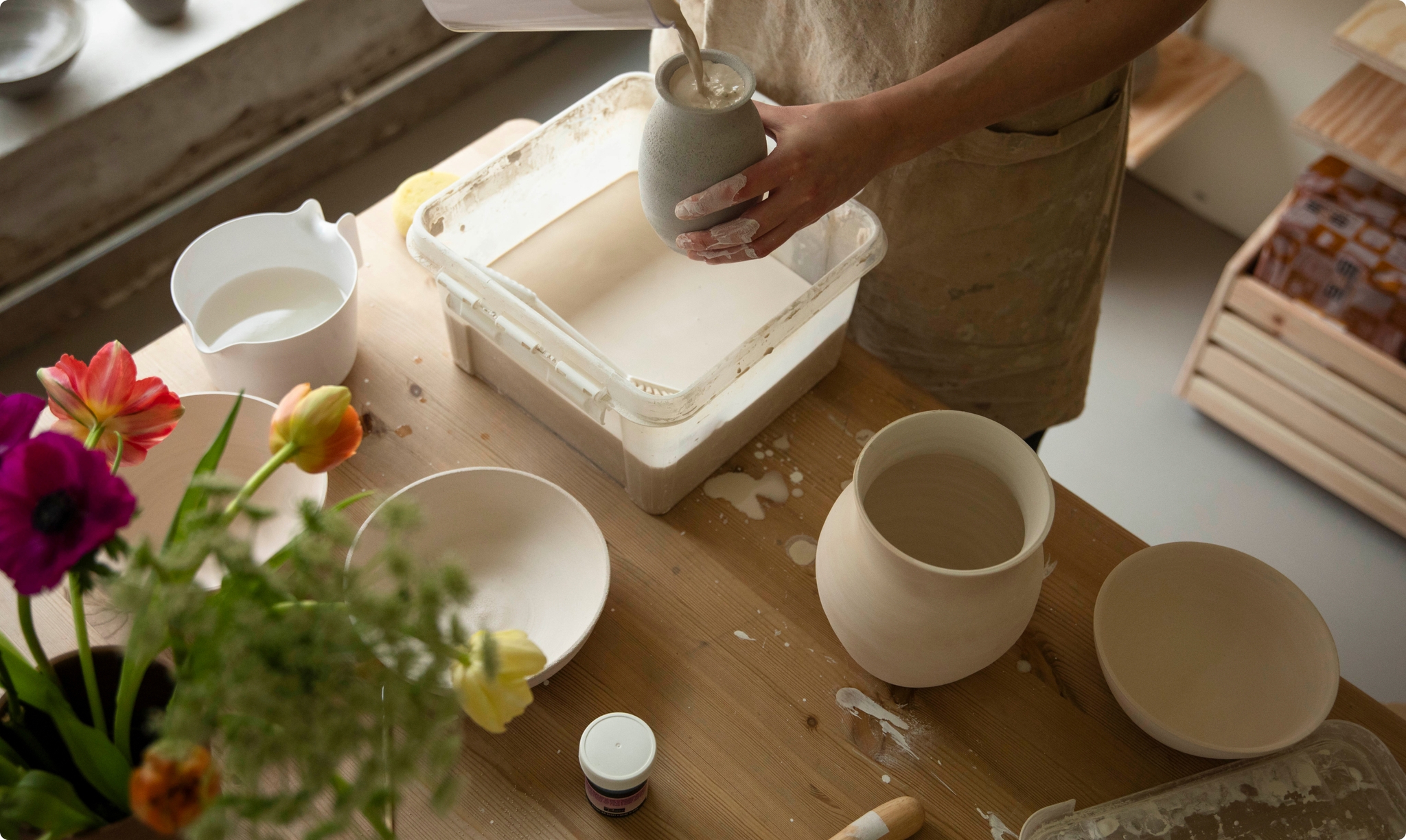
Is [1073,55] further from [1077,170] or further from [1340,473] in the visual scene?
[1340,473]

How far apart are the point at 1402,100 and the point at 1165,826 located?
1376mm

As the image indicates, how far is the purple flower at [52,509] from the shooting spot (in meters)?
0.43

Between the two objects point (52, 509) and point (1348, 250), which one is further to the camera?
point (1348, 250)

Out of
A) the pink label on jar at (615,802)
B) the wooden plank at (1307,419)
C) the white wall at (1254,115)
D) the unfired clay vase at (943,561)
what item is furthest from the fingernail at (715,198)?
the white wall at (1254,115)

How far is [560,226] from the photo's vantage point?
1.02 m

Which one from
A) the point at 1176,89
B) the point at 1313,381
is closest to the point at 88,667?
the point at 1313,381

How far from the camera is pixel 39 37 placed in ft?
5.73

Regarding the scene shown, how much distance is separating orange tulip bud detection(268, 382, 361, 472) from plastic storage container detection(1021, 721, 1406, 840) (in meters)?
0.55

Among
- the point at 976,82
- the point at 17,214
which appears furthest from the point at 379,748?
the point at 17,214

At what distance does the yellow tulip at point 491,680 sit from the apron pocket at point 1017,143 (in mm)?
654

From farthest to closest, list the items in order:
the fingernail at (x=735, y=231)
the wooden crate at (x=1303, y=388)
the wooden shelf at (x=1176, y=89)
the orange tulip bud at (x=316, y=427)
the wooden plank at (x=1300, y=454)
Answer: the wooden shelf at (x=1176, y=89) → the wooden plank at (x=1300, y=454) → the wooden crate at (x=1303, y=388) → the fingernail at (x=735, y=231) → the orange tulip bud at (x=316, y=427)

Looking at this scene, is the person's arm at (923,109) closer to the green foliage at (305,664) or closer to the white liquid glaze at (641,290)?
the white liquid glaze at (641,290)

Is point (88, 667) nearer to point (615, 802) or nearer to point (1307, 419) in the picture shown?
point (615, 802)

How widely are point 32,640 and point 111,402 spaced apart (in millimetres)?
139
